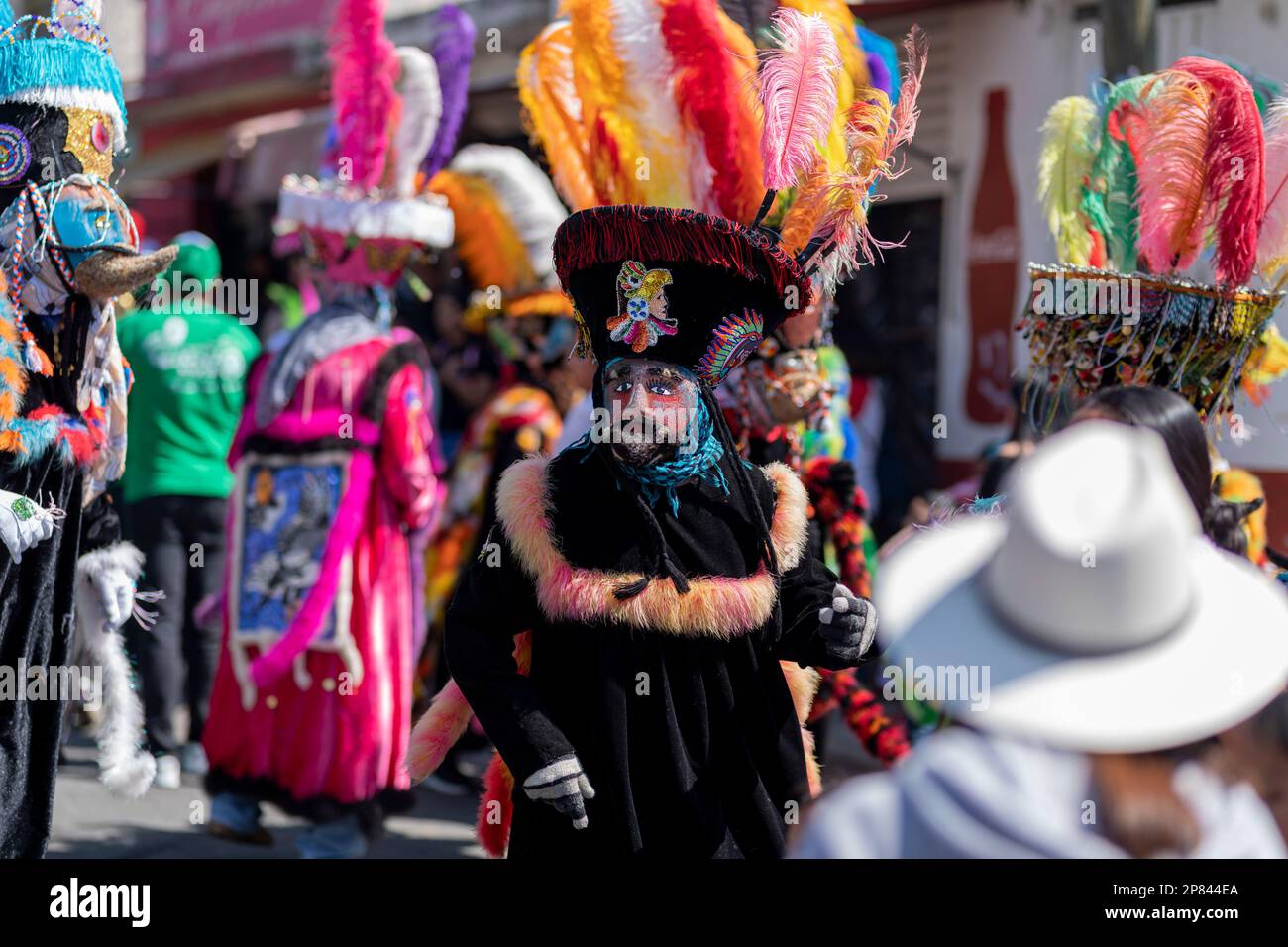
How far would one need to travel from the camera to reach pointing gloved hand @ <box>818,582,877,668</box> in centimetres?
297

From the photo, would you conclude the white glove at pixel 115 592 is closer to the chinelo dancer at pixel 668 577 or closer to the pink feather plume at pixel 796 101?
the chinelo dancer at pixel 668 577

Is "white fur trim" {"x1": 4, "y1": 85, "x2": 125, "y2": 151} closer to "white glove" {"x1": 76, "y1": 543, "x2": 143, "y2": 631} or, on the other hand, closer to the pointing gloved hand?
"white glove" {"x1": 76, "y1": 543, "x2": 143, "y2": 631}

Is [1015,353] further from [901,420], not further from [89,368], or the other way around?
[89,368]

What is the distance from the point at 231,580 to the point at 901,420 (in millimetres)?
5067

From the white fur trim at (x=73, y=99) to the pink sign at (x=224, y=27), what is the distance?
866cm

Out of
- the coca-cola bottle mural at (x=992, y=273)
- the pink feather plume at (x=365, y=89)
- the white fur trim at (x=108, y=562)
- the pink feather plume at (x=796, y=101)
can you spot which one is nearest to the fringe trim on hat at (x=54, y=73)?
the white fur trim at (x=108, y=562)

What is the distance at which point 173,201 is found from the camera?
13141mm

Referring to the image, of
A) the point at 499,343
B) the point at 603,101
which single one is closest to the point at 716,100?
the point at 603,101

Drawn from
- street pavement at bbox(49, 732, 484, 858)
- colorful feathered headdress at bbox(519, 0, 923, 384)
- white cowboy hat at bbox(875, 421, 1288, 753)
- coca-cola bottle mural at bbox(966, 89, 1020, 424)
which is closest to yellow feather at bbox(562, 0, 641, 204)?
colorful feathered headdress at bbox(519, 0, 923, 384)

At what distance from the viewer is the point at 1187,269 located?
3.80 m

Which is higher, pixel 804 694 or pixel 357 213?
pixel 357 213

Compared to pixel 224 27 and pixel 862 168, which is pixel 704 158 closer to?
pixel 862 168

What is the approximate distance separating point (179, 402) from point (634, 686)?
13.7 ft
